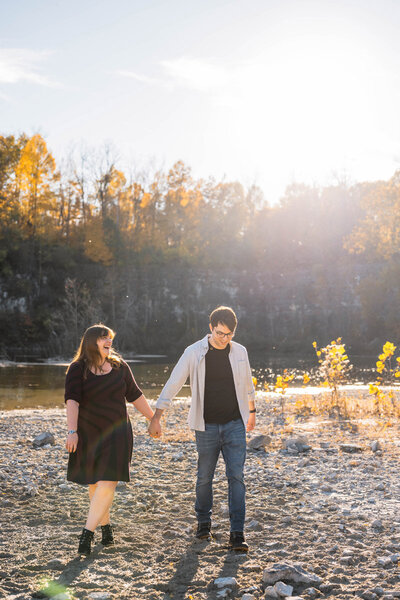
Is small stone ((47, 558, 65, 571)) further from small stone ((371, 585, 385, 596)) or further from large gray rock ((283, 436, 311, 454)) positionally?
large gray rock ((283, 436, 311, 454))

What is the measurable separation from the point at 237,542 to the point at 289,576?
814mm

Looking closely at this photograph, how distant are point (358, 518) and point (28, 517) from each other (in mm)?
3561

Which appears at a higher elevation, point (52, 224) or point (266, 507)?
point (52, 224)

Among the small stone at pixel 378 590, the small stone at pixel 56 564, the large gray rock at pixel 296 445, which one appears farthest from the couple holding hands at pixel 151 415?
the large gray rock at pixel 296 445

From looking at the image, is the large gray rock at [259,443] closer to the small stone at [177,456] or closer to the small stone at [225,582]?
the small stone at [177,456]

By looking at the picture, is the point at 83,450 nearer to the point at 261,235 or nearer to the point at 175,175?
the point at 175,175

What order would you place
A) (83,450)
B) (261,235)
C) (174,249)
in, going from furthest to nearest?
(261,235) → (174,249) → (83,450)

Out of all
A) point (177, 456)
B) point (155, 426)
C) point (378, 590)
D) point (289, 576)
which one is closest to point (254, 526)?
point (289, 576)

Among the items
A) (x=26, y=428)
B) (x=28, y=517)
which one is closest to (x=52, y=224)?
(x=26, y=428)

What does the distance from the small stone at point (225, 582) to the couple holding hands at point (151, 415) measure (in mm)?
711

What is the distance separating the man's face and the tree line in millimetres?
41453

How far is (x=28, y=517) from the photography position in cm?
619

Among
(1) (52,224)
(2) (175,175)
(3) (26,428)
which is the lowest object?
(3) (26,428)

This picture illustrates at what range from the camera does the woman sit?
16.6 ft
